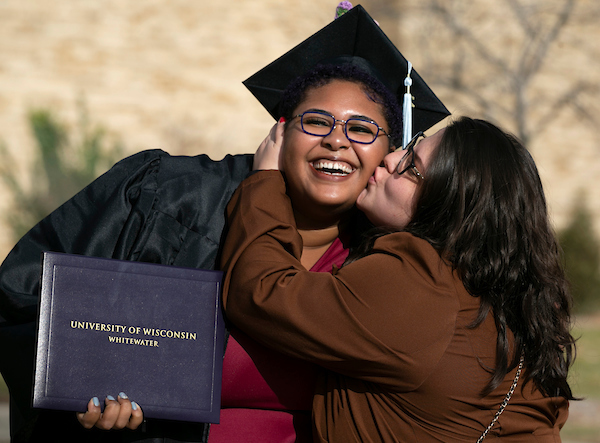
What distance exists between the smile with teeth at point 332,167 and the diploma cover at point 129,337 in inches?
24.8

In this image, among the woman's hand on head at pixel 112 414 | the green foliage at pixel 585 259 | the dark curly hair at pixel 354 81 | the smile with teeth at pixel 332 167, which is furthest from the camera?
the green foliage at pixel 585 259

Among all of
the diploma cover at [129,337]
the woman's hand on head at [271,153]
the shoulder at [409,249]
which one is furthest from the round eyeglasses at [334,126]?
the diploma cover at [129,337]

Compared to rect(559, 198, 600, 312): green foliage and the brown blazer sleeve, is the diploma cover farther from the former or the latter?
rect(559, 198, 600, 312): green foliage

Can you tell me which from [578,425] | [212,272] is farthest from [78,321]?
[578,425]

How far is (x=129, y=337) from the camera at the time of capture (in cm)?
194

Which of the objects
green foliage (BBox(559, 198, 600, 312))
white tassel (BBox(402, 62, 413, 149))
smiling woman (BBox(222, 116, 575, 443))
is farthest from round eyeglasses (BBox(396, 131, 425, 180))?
green foliage (BBox(559, 198, 600, 312))

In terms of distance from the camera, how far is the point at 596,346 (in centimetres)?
903

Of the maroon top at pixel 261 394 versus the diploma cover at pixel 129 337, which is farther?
the maroon top at pixel 261 394

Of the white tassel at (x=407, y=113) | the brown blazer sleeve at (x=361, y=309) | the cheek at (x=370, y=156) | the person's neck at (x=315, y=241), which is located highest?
the white tassel at (x=407, y=113)

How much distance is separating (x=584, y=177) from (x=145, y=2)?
758 centimetres

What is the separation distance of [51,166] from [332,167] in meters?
7.92

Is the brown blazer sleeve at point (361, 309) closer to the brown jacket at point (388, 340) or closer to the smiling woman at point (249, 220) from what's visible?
the brown jacket at point (388, 340)

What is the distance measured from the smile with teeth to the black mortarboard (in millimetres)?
454

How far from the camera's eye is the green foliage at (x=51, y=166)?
9.31 metres
